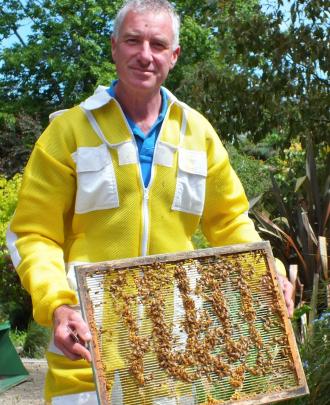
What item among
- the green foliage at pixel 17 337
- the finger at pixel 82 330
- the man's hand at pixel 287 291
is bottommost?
the green foliage at pixel 17 337

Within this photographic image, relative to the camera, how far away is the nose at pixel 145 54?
10.7ft

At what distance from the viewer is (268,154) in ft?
112

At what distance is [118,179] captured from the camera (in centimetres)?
329

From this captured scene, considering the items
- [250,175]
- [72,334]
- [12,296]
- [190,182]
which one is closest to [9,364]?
[12,296]

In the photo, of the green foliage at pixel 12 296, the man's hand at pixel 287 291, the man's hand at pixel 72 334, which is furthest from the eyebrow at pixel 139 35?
the green foliage at pixel 12 296

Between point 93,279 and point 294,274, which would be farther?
point 294,274

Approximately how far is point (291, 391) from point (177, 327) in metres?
0.41

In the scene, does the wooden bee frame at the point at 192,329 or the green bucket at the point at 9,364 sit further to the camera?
the green bucket at the point at 9,364

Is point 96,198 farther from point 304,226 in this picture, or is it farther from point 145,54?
point 304,226

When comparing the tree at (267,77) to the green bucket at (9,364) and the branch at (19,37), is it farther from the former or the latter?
the branch at (19,37)

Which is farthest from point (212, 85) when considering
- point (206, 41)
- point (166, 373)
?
point (206, 41)

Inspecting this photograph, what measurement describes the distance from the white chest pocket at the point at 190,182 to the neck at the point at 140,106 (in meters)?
0.17

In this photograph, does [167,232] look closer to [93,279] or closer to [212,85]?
[93,279]

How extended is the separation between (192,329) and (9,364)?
22.1 feet
